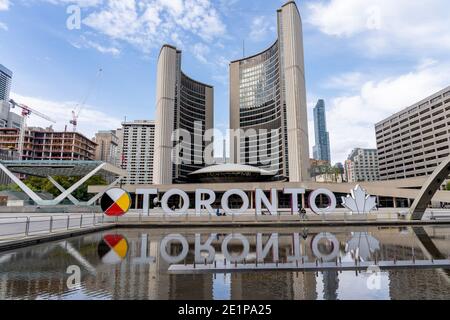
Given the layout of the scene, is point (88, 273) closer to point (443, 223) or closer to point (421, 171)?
point (443, 223)

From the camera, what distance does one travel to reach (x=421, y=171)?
133m

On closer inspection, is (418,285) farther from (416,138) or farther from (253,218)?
(416,138)

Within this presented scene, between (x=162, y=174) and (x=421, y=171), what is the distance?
411 ft

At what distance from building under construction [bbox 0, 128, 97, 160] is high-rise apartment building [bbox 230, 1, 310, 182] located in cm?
8302

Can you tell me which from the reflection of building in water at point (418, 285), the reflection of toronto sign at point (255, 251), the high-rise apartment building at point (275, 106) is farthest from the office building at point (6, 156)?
the reflection of building in water at point (418, 285)

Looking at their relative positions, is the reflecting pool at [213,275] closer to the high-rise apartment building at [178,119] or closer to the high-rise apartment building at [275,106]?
the high-rise apartment building at [275,106]

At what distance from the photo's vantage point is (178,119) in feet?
437

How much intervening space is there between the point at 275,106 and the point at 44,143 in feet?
378

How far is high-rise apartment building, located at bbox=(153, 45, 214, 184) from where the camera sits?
377ft

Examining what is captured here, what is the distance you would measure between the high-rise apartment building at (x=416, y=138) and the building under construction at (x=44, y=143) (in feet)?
563

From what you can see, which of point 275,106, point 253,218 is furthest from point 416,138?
point 253,218

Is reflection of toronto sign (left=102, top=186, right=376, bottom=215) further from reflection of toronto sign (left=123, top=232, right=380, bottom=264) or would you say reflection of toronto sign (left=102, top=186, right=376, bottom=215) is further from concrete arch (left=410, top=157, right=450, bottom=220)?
reflection of toronto sign (left=123, top=232, right=380, bottom=264)

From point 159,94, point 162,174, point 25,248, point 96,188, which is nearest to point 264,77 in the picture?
point 159,94

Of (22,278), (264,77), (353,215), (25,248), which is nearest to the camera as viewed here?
(22,278)
